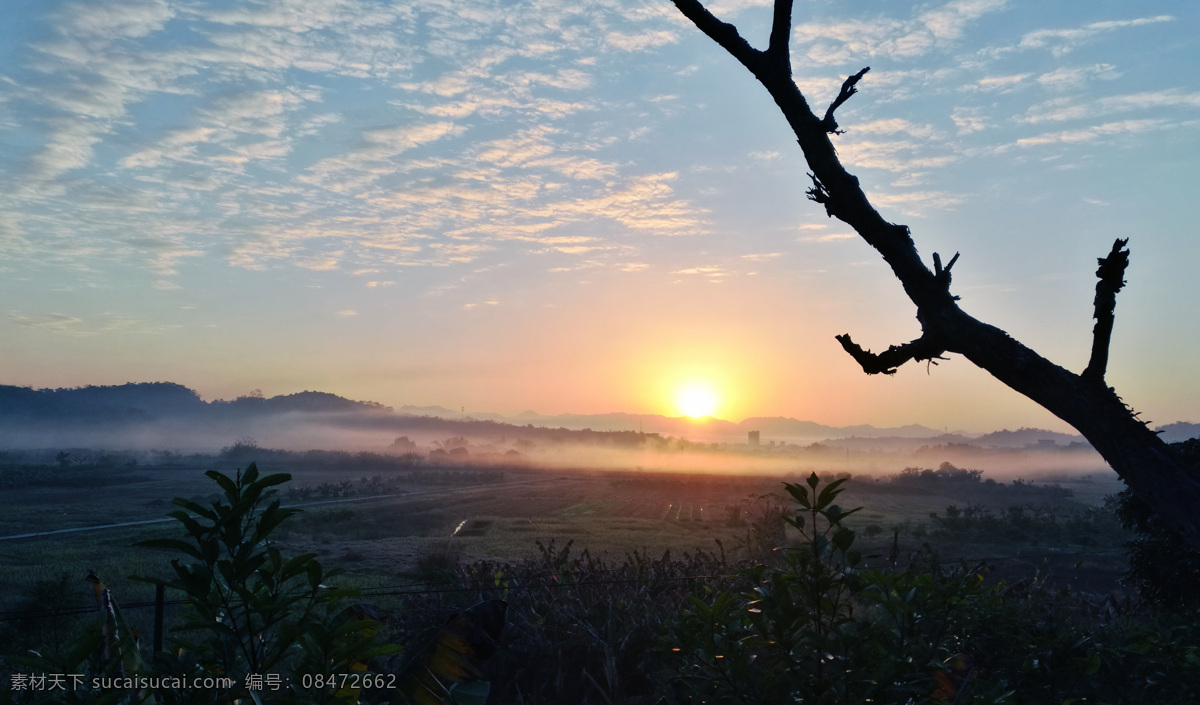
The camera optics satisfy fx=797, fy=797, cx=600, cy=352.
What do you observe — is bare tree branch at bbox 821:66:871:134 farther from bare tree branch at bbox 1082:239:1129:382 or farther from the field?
the field

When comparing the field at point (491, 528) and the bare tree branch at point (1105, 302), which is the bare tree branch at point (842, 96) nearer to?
the bare tree branch at point (1105, 302)

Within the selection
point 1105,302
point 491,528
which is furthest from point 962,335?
point 491,528

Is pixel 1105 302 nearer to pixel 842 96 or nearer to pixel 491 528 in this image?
pixel 842 96

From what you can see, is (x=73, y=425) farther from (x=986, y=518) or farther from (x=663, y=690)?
(x=663, y=690)

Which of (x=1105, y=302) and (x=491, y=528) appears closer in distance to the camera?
(x=1105, y=302)

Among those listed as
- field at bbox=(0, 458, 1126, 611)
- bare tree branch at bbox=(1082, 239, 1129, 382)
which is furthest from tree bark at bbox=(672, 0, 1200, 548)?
field at bbox=(0, 458, 1126, 611)

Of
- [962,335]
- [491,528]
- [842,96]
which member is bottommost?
[491,528]

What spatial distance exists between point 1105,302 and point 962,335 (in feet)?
1.88

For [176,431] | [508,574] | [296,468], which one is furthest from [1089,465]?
[176,431]

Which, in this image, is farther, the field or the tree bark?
the field

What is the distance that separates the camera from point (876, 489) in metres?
65.1

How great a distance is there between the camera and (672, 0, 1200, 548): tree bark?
124 inches

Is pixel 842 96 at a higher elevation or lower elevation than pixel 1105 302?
higher

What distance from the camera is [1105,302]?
3.39 metres
